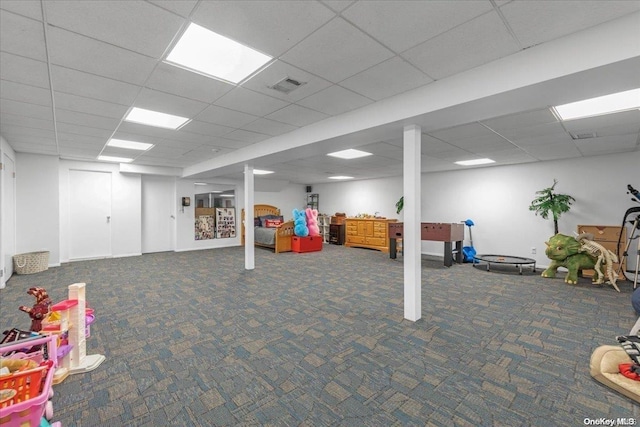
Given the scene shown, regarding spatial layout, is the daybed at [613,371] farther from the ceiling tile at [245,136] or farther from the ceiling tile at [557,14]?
the ceiling tile at [245,136]

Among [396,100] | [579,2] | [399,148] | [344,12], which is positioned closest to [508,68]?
[579,2]

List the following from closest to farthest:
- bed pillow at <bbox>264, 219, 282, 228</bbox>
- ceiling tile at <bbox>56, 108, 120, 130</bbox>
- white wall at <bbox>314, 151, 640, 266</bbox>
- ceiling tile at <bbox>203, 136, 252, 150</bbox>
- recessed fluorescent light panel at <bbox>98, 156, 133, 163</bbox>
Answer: ceiling tile at <bbox>56, 108, 120, 130</bbox>
ceiling tile at <bbox>203, 136, 252, 150</bbox>
white wall at <bbox>314, 151, 640, 266</bbox>
recessed fluorescent light panel at <bbox>98, 156, 133, 163</bbox>
bed pillow at <bbox>264, 219, 282, 228</bbox>

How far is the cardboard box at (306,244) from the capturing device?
884 centimetres

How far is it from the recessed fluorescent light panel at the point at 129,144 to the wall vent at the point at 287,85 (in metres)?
3.75

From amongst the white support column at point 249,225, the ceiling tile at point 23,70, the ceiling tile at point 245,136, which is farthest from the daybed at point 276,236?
the ceiling tile at point 23,70

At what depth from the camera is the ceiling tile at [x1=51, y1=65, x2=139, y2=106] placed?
2.62 meters

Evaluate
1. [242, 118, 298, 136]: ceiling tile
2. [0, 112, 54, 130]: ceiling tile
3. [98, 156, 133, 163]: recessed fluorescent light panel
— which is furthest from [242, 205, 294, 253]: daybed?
[0, 112, 54, 130]: ceiling tile

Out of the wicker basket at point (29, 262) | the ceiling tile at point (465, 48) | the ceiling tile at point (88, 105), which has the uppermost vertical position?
the ceiling tile at point (465, 48)

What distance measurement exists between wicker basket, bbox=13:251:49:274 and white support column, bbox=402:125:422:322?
7.24m

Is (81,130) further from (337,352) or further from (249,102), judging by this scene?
(337,352)

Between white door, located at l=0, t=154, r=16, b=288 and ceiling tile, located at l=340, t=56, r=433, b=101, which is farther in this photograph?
white door, located at l=0, t=154, r=16, b=288

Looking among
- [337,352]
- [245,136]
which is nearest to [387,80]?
[337,352]

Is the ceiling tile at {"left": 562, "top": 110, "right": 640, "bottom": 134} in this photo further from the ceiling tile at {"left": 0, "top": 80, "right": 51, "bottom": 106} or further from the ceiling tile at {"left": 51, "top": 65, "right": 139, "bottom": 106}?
the ceiling tile at {"left": 0, "top": 80, "right": 51, "bottom": 106}

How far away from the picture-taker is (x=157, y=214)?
8.83m
